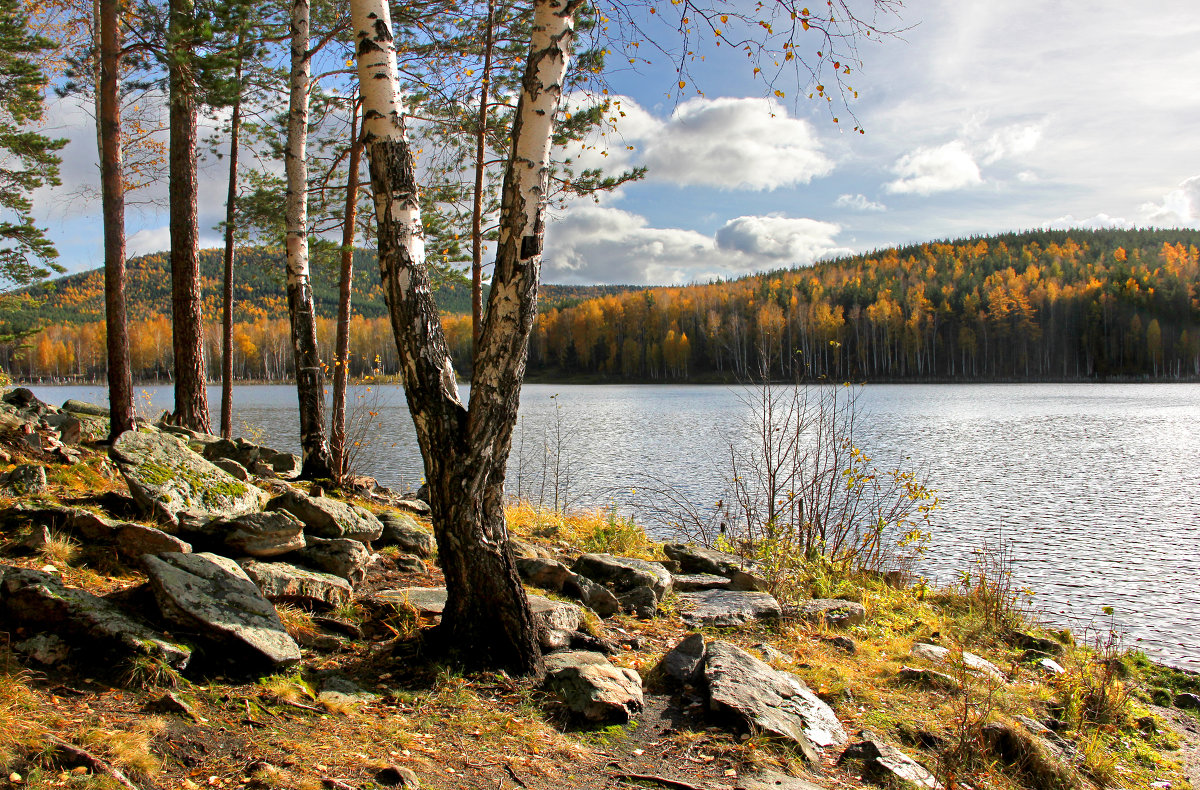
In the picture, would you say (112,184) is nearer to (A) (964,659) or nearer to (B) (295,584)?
(B) (295,584)

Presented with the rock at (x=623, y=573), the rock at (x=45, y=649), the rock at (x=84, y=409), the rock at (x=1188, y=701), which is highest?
the rock at (x=84, y=409)

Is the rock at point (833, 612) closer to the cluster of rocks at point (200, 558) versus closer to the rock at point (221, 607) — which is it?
the cluster of rocks at point (200, 558)

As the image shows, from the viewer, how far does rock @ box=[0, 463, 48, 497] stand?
5.47 m

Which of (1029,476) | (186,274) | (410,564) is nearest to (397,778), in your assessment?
(410,564)

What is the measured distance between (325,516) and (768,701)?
4.01m

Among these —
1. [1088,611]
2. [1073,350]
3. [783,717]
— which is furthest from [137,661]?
[1073,350]

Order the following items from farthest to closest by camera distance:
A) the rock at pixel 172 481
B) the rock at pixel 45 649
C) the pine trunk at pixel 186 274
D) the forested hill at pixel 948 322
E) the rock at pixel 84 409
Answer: the forested hill at pixel 948 322, the pine trunk at pixel 186 274, the rock at pixel 84 409, the rock at pixel 172 481, the rock at pixel 45 649

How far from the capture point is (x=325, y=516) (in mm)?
6168

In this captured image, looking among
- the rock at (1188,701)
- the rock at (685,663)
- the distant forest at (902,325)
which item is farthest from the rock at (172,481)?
the distant forest at (902,325)

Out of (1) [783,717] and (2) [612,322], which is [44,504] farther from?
(2) [612,322]

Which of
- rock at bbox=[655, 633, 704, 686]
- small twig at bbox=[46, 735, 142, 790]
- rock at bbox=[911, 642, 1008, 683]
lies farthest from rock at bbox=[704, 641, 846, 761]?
small twig at bbox=[46, 735, 142, 790]

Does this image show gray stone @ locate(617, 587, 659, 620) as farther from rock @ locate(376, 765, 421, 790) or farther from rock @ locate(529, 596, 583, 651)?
rock @ locate(376, 765, 421, 790)

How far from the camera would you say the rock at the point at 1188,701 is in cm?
638

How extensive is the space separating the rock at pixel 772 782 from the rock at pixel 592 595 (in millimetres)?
2537
